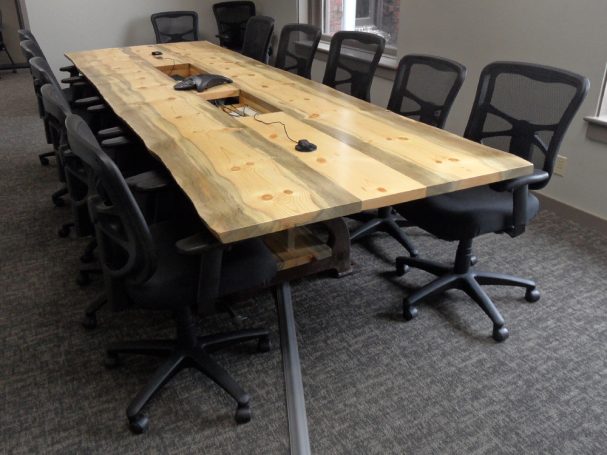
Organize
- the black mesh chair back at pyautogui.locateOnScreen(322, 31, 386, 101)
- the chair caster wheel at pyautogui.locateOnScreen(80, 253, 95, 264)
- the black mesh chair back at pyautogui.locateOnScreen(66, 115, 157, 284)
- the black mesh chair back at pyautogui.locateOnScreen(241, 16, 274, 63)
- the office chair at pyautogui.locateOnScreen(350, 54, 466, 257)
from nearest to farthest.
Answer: the black mesh chair back at pyautogui.locateOnScreen(66, 115, 157, 284) → the office chair at pyautogui.locateOnScreen(350, 54, 466, 257) → the chair caster wheel at pyautogui.locateOnScreen(80, 253, 95, 264) → the black mesh chair back at pyautogui.locateOnScreen(322, 31, 386, 101) → the black mesh chair back at pyautogui.locateOnScreen(241, 16, 274, 63)

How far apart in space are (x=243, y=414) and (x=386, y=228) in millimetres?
1393

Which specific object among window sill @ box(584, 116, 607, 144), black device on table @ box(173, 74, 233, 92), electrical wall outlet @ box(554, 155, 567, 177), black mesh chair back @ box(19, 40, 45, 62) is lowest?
electrical wall outlet @ box(554, 155, 567, 177)

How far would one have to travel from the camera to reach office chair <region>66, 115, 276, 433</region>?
143 cm

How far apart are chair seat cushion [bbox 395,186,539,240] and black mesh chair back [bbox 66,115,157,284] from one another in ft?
3.62

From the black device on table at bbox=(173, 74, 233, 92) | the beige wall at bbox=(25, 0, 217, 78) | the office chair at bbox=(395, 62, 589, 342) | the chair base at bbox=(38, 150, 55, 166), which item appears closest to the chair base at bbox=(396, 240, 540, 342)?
the office chair at bbox=(395, 62, 589, 342)

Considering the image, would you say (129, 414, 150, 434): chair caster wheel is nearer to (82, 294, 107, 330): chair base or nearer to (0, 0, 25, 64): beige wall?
(82, 294, 107, 330): chair base

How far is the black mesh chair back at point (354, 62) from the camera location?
3009 millimetres

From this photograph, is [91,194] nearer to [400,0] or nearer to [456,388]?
[456,388]

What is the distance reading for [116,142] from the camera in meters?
2.18

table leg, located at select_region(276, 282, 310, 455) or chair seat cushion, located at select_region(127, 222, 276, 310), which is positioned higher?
chair seat cushion, located at select_region(127, 222, 276, 310)

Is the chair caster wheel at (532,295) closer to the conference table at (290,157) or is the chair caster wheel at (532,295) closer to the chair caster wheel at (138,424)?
the conference table at (290,157)

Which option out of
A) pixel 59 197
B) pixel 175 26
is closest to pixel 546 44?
pixel 59 197

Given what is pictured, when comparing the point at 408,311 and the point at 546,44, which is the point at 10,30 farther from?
the point at 408,311

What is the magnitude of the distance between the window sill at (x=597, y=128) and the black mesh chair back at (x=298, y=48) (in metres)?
1.69
